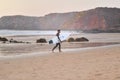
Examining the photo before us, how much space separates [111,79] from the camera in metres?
9.59

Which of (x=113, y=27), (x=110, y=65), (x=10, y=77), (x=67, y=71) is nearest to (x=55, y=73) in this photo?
(x=67, y=71)

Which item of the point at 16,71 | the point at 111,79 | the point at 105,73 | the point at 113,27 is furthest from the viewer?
the point at 113,27

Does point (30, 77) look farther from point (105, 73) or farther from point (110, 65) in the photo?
point (110, 65)

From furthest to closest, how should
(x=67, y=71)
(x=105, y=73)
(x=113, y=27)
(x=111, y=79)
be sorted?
1. (x=113, y=27)
2. (x=67, y=71)
3. (x=105, y=73)
4. (x=111, y=79)

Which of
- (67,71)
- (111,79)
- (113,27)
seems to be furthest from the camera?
(113,27)

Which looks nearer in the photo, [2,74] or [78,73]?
[78,73]

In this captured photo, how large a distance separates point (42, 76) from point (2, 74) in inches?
71.6

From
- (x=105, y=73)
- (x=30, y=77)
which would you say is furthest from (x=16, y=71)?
(x=105, y=73)

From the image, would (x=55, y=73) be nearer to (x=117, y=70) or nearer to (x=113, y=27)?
(x=117, y=70)

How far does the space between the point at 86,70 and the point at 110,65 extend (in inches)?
51.0

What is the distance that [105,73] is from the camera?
34.9 ft

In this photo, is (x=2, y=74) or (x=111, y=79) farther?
(x=2, y=74)

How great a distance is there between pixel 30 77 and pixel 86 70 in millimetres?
2129

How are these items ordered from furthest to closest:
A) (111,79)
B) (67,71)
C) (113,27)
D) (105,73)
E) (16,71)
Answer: (113,27) → (16,71) → (67,71) → (105,73) → (111,79)
